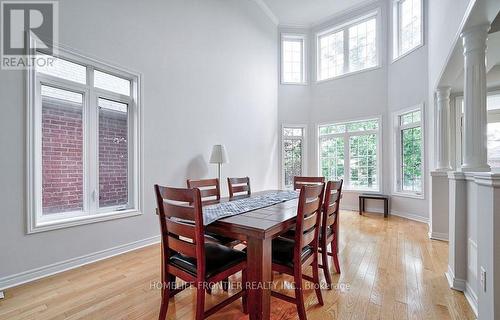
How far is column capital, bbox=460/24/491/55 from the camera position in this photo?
2.11m

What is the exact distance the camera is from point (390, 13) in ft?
17.2

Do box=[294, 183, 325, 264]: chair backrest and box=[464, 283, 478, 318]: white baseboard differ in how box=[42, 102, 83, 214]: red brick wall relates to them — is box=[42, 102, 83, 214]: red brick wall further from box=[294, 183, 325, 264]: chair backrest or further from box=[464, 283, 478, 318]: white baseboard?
box=[464, 283, 478, 318]: white baseboard

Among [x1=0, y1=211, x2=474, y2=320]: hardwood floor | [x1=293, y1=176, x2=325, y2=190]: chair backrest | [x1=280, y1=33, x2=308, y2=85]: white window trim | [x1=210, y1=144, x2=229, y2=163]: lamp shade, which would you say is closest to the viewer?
[x1=0, y1=211, x2=474, y2=320]: hardwood floor

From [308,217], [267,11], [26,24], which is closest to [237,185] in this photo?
[308,217]

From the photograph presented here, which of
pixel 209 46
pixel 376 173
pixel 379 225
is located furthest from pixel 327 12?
pixel 379 225

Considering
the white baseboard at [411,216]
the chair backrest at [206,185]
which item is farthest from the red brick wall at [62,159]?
the white baseboard at [411,216]

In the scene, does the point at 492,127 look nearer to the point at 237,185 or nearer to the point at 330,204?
the point at 330,204

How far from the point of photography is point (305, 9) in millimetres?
5738

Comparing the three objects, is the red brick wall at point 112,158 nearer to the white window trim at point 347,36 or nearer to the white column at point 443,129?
the white column at point 443,129

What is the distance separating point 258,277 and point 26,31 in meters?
2.98

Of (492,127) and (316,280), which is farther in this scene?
(492,127)

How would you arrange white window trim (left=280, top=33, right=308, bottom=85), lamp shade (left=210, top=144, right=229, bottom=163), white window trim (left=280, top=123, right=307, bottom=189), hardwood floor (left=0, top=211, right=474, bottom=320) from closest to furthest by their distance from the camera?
hardwood floor (left=0, top=211, right=474, bottom=320) < lamp shade (left=210, top=144, right=229, bottom=163) < white window trim (left=280, top=123, right=307, bottom=189) < white window trim (left=280, top=33, right=308, bottom=85)

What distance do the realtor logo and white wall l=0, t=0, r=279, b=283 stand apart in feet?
0.30

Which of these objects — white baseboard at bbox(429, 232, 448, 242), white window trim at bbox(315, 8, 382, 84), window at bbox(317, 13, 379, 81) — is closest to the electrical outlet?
white baseboard at bbox(429, 232, 448, 242)
